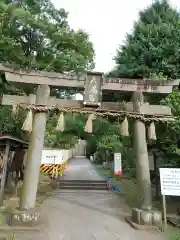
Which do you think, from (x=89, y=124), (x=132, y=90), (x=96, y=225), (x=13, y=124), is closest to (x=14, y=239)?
(x=96, y=225)

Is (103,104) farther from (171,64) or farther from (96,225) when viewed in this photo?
(171,64)

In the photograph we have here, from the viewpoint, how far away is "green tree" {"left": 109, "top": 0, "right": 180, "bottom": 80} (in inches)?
493

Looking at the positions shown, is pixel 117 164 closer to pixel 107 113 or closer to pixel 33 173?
pixel 107 113

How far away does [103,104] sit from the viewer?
7.75 m

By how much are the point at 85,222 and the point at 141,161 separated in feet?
8.90

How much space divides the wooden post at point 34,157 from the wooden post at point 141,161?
315 centimetres

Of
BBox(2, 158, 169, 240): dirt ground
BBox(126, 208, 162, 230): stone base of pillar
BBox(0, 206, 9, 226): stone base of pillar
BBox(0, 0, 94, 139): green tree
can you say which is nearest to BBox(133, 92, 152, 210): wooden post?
BBox(126, 208, 162, 230): stone base of pillar

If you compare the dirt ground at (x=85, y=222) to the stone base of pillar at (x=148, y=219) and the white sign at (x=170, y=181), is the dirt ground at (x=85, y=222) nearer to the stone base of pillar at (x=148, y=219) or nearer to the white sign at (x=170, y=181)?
the stone base of pillar at (x=148, y=219)

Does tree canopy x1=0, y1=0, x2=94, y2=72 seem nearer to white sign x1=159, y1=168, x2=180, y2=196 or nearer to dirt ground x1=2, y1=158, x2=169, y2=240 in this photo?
dirt ground x1=2, y1=158, x2=169, y2=240

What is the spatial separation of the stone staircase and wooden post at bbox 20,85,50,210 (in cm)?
827

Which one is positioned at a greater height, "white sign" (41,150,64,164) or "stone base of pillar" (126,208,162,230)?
"white sign" (41,150,64,164)

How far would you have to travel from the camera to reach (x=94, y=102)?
7430mm

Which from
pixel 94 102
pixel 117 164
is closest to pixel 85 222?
pixel 94 102

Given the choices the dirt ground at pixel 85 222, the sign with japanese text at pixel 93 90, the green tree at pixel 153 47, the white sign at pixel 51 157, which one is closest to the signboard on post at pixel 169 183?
the dirt ground at pixel 85 222
